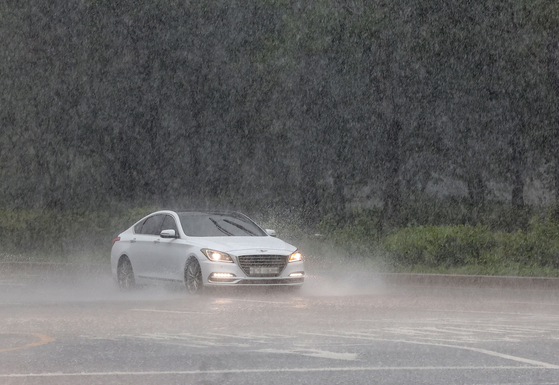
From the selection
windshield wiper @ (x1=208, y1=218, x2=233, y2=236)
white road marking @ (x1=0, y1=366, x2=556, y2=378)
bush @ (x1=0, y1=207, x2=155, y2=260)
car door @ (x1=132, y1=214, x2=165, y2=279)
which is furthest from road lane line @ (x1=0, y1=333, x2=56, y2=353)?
bush @ (x1=0, y1=207, x2=155, y2=260)

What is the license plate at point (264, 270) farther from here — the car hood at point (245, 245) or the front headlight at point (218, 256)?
the front headlight at point (218, 256)

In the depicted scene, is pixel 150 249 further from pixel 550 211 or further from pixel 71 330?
pixel 550 211

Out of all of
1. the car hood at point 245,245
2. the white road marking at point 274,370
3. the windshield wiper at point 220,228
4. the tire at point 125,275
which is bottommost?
the white road marking at point 274,370

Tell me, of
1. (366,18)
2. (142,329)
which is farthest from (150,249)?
(366,18)

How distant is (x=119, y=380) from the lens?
8.61 meters

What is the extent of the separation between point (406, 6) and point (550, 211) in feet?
27.6

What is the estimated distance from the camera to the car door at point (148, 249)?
1858 centimetres

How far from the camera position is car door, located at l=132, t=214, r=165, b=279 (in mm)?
18578

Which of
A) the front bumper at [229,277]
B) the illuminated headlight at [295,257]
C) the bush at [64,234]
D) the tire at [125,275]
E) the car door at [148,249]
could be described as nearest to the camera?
the front bumper at [229,277]

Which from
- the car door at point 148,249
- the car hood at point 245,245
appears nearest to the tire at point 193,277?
the car hood at point 245,245

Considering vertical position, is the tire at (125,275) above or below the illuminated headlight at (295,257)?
below

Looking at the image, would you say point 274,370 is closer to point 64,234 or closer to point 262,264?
point 262,264

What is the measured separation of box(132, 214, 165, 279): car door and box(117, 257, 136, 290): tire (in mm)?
281

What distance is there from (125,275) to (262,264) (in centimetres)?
340
